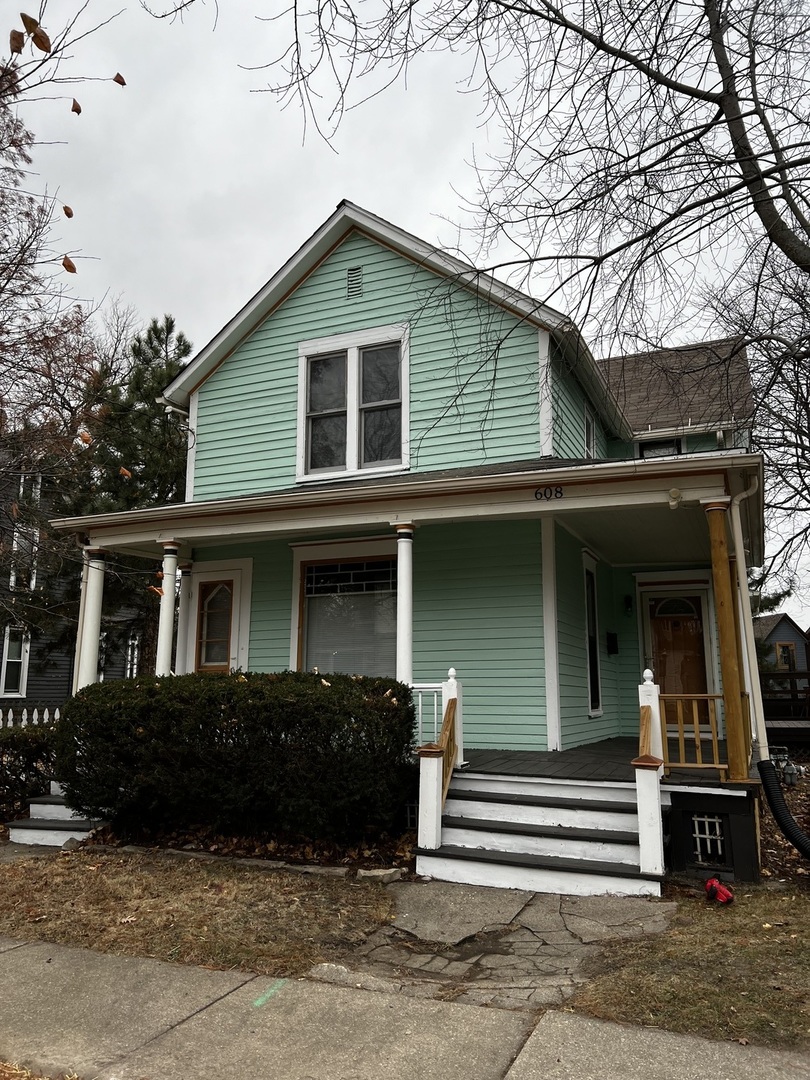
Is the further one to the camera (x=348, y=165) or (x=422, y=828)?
(x=422, y=828)

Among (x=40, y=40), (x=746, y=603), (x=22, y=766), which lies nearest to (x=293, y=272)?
(x=22, y=766)

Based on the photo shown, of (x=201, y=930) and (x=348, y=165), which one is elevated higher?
(x=348, y=165)

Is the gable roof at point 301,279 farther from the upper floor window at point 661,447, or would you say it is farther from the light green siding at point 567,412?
the upper floor window at point 661,447

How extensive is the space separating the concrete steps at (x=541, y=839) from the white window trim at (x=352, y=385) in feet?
14.5

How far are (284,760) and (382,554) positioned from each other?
3.50 metres

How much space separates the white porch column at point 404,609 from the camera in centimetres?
809

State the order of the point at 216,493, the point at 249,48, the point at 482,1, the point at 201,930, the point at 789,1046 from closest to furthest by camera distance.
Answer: the point at 789,1046, the point at 249,48, the point at 482,1, the point at 201,930, the point at 216,493

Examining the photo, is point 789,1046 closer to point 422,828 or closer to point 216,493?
point 422,828

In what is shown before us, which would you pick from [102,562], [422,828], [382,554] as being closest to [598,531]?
[382,554]

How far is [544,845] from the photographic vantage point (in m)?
6.49

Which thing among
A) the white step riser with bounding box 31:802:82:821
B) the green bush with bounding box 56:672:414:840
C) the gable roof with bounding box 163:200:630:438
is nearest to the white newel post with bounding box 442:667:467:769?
the green bush with bounding box 56:672:414:840

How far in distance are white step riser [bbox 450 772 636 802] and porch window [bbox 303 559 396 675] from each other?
252 cm

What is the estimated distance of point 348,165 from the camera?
13.3ft

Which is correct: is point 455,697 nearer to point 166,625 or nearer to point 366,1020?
point 366,1020
